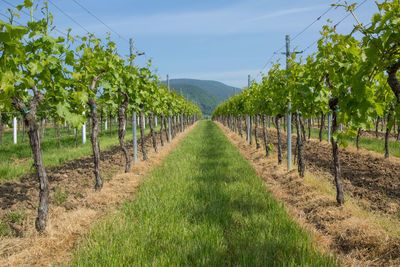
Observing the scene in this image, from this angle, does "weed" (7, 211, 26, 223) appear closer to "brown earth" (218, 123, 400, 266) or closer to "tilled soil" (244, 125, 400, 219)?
"brown earth" (218, 123, 400, 266)

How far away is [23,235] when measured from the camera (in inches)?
156

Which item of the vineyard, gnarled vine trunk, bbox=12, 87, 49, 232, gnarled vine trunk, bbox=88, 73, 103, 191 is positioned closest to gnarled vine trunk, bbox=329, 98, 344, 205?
the vineyard

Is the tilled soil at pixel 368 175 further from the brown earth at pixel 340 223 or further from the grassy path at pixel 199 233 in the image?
the grassy path at pixel 199 233

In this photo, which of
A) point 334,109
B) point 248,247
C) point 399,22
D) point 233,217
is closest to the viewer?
point 399,22

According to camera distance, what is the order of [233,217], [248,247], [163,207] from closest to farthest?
[248,247] → [233,217] → [163,207]

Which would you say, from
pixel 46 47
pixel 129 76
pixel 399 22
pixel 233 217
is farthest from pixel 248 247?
pixel 129 76

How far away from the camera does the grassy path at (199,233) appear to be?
302cm

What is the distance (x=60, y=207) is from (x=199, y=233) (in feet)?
10.2

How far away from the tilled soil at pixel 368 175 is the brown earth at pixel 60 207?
5373 millimetres

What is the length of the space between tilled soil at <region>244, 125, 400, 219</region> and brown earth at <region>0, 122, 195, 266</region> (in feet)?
17.6

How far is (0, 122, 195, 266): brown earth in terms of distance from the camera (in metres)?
3.39

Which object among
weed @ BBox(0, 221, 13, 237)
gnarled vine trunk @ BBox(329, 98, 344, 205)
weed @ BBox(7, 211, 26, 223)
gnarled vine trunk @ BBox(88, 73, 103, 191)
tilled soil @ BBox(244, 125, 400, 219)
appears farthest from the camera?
gnarled vine trunk @ BBox(88, 73, 103, 191)

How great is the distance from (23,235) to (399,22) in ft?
18.1

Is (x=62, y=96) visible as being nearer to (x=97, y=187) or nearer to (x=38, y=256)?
(x=38, y=256)
